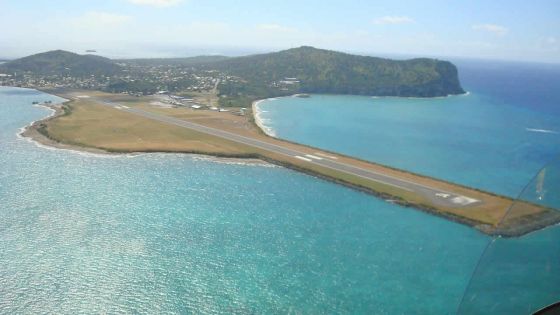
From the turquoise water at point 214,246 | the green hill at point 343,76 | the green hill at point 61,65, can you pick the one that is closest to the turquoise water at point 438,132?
the green hill at point 343,76

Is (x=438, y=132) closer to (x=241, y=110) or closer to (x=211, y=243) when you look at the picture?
(x=241, y=110)

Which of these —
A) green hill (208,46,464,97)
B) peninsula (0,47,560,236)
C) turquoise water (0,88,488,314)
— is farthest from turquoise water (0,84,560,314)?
green hill (208,46,464,97)

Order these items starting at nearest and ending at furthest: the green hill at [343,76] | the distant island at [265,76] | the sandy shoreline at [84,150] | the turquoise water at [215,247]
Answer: the turquoise water at [215,247], the sandy shoreline at [84,150], the distant island at [265,76], the green hill at [343,76]

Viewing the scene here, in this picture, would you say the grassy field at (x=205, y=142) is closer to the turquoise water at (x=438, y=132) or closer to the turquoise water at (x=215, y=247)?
the turquoise water at (x=215, y=247)

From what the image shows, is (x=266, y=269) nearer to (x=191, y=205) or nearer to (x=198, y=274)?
(x=198, y=274)

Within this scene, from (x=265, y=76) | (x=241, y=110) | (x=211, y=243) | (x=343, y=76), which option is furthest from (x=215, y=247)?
(x=265, y=76)

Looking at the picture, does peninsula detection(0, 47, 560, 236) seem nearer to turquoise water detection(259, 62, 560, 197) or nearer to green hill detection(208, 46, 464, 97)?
green hill detection(208, 46, 464, 97)

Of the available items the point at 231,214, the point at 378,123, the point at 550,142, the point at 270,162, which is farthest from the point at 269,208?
the point at 550,142
